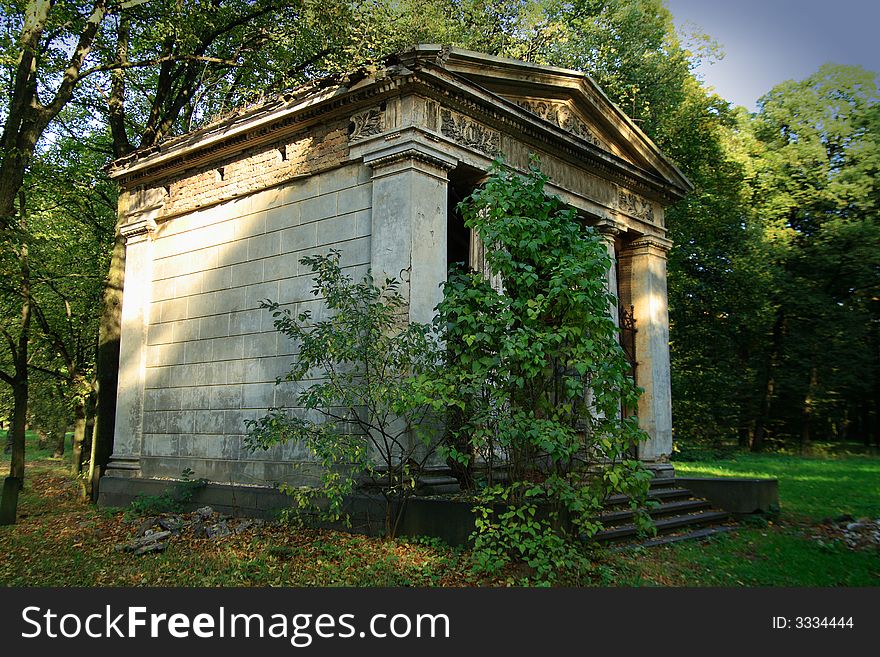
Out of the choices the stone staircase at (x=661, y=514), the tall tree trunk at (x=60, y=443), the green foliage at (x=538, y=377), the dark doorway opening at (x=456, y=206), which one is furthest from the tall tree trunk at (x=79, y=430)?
the green foliage at (x=538, y=377)

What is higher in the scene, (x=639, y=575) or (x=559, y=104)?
(x=559, y=104)

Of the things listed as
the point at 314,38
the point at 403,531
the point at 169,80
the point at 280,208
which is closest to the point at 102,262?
the point at 169,80

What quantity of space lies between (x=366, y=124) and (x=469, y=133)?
59.6 inches

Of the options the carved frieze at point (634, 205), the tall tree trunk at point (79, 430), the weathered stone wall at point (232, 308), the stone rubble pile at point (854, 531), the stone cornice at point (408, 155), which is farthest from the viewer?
the tall tree trunk at point (79, 430)

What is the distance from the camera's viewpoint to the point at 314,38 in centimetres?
1553

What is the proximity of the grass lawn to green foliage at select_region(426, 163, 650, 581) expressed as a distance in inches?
24.6

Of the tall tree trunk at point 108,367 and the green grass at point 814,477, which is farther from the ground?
the tall tree trunk at point 108,367

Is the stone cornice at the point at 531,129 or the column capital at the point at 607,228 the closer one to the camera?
the stone cornice at the point at 531,129

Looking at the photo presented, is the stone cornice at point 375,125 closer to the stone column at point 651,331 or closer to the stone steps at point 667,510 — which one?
the stone column at point 651,331

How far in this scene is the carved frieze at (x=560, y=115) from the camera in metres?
11.3

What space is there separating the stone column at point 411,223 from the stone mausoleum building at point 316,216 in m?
0.02

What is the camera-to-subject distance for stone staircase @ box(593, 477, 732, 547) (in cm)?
846

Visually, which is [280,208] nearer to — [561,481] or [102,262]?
[561,481]

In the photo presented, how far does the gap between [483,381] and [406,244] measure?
105 inches
